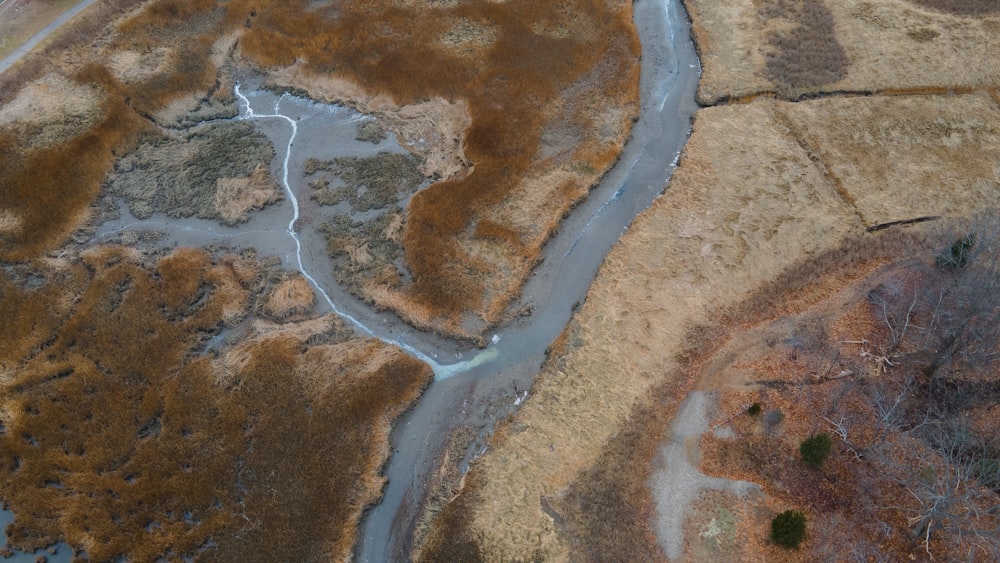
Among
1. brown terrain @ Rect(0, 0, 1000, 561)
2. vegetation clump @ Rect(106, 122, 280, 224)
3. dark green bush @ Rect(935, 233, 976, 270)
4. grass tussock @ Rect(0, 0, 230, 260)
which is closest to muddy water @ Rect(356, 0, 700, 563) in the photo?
brown terrain @ Rect(0, 0, 1000, 561)

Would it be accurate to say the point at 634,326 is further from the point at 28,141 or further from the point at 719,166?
the point at 28,141

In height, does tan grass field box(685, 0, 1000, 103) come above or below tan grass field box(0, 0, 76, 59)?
below

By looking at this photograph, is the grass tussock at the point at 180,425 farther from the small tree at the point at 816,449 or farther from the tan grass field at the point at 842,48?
the tan grass field at the point at 842,48

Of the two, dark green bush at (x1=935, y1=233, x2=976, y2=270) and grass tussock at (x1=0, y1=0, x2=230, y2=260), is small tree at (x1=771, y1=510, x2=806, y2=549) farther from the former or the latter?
grass tussock at (x1=0, y1=0, x2=230, y2=260)

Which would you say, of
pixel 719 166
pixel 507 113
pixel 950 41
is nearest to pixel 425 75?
pixel 507 113

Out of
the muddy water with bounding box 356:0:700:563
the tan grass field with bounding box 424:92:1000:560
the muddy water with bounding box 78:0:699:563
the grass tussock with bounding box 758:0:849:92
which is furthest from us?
the grass tussock with bounding box 758:0:849:92

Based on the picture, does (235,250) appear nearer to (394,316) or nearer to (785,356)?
(394,316)
